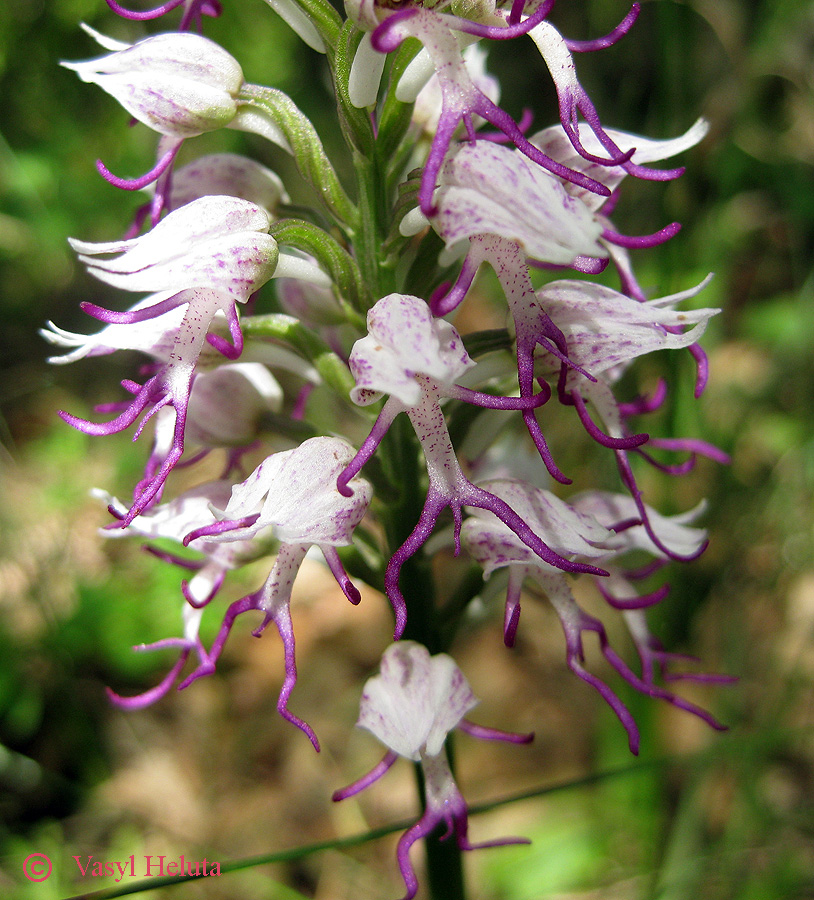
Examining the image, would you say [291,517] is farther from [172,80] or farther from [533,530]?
[172,80]

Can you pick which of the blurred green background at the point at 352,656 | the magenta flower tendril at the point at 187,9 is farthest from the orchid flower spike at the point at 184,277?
the blurred green background at the point at 352,656

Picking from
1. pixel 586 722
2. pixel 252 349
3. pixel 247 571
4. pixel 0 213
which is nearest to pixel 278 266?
pixel 252 349

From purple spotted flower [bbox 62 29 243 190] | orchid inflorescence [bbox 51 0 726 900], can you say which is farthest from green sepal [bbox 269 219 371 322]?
purple spotted flower [bbox 62 29 243 190]

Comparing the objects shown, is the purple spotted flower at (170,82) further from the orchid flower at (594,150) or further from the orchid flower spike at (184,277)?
the orchid flower at (594,150)

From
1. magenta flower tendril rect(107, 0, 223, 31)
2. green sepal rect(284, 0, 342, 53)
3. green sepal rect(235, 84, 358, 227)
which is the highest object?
green sepal rect(284, 0, 342, 53)

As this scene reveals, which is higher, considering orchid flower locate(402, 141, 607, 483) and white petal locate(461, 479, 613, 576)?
orchid flower locate(402, 141, 607, 483)

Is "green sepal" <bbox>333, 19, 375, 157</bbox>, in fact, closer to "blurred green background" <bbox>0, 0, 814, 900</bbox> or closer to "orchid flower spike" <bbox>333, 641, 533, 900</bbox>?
"orchid flower spike" <bbox>333, 641, 533, 900</bbox>

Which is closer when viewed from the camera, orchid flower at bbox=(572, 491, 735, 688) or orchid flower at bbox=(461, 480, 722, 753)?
orchid flower at bbox=(461, 480, 722, 753)

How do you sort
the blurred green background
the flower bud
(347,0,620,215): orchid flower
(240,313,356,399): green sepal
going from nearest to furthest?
1. (347,0,620,215): orchid flower
2. the flower bud
3. (240,313,356,399): green sepal
4. the blurred green background
